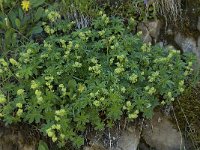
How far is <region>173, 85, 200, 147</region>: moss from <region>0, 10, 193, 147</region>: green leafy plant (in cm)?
19

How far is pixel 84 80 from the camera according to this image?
337 centimetres

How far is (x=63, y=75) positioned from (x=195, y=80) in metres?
1.14

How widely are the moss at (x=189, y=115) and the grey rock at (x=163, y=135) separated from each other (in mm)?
84

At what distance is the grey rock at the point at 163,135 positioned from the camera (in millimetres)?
3650

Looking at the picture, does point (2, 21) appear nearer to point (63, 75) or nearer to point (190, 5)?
point (63, 75)

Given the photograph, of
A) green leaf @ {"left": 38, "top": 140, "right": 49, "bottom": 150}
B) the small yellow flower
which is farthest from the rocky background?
the small yellow flower

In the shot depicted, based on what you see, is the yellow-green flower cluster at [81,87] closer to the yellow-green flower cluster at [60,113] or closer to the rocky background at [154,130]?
the yellow-green flower cluster at [60,113]

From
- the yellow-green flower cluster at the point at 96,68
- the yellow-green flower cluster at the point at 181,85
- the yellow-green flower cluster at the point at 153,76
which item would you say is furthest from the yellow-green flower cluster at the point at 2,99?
the yellow-green flower cluster at the point at 181,85

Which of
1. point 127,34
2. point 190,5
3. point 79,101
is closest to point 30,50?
A: point 79,101

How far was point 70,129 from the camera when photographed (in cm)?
320

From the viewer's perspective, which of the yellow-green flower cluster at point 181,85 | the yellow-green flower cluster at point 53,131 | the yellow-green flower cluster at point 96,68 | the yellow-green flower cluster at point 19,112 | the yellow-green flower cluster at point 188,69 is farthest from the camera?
the yellow-green flower cluster at point 188,69

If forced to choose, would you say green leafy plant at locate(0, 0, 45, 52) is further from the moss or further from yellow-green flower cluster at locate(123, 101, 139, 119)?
the moss

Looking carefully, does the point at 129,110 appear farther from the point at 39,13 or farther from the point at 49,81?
the point at 39,13

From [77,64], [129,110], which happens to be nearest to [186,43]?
[129,110]
